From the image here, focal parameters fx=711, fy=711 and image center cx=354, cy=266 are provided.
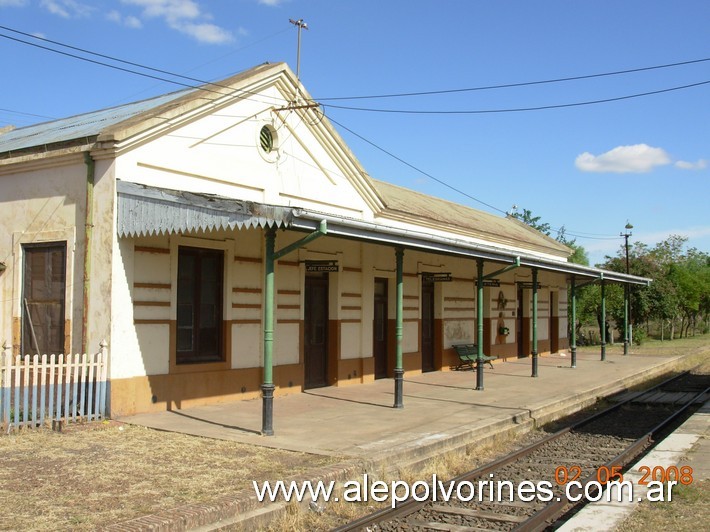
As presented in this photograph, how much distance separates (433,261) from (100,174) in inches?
411

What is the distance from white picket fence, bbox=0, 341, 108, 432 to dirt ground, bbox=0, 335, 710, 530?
0.25 m

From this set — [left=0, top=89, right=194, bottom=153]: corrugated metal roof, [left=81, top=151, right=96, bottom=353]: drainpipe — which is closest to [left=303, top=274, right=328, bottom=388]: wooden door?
[left=0, top=89, right=194, bottom=153]: corrugated metal roof

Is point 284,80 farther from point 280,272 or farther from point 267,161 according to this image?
point 280,272

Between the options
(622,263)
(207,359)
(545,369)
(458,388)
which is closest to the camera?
(207,359)

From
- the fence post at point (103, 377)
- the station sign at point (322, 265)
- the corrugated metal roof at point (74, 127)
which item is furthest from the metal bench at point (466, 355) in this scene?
the fence post at point (103, 377)

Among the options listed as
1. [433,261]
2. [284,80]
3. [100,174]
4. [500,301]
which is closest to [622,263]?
[500,301]

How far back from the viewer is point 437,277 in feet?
60.2

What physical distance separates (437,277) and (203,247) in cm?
811

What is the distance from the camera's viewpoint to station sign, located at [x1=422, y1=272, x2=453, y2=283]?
18172 mm

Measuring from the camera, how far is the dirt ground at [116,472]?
6.02 metres

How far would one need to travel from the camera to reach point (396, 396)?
12.2 m

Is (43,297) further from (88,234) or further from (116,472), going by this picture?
(116,472)

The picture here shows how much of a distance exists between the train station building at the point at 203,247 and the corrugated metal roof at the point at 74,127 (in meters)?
0.08

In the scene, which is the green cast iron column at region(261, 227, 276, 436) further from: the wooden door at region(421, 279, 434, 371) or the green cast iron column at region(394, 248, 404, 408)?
the wooden door at region(421, 279, 434, 371)
